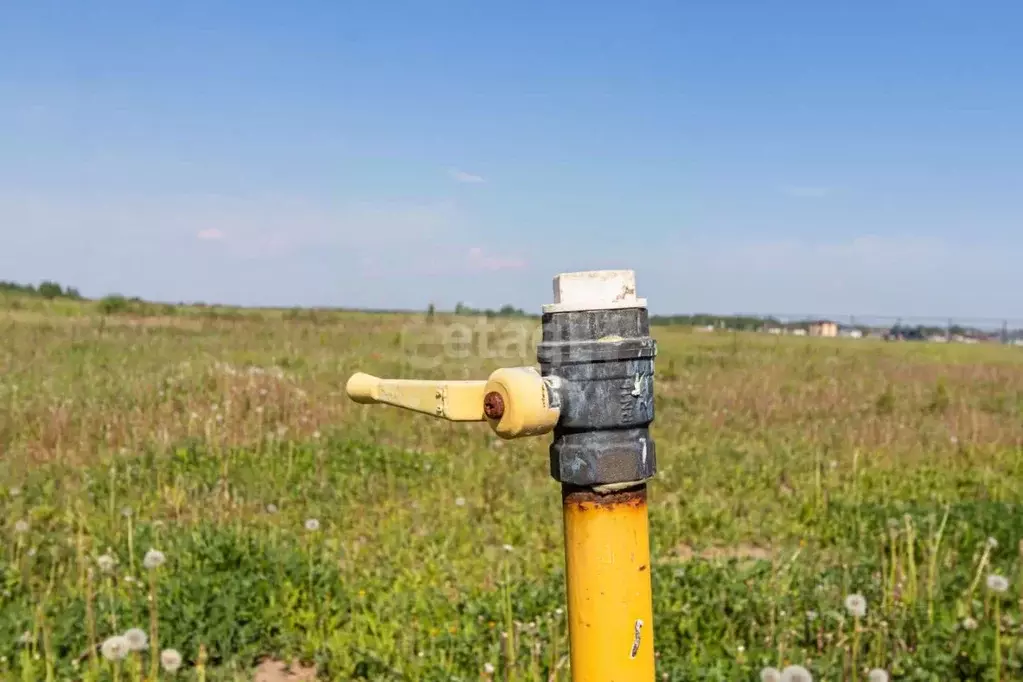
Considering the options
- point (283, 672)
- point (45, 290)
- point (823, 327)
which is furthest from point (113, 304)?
point (823, 327)

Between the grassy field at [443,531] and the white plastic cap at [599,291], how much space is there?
1.62 metres

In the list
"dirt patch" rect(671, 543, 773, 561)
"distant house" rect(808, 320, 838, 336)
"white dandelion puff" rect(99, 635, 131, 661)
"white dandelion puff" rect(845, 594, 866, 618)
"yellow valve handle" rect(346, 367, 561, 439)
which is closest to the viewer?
"yellow valve handle" rect(346, 367, 561, 439)

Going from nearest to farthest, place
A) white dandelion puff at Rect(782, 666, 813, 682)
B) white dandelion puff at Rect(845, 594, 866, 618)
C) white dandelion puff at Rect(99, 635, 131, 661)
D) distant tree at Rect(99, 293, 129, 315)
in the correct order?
white dandelion puff at Rect(782, 666, 813, 682) < white dandelion puff at Rect(99, 635, 131, 661) < white dandelion puff at Rect(845, 594, 866, 618) < distant tree at Rect(99, 293, 129, 315)

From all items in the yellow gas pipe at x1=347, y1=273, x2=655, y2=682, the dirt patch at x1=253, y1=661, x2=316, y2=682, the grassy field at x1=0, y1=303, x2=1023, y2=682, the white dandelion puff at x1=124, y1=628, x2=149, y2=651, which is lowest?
the dirt patch at x1=253, y1=661, x2=316, y2=682

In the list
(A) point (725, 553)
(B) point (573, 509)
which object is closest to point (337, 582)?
(A) point (725, 553)

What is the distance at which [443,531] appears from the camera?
4.78 metres

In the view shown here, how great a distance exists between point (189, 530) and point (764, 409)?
6752 mm

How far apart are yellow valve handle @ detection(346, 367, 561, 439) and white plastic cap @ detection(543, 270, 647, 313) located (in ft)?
0.48

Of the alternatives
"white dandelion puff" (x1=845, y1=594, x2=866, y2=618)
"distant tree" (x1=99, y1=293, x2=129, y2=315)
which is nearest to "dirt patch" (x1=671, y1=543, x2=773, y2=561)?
"white dandelion puff" (x1=845, y1=594, x2=866, y2=618)

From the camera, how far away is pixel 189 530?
13.7 feet

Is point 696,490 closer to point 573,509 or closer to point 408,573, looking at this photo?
point 408,573

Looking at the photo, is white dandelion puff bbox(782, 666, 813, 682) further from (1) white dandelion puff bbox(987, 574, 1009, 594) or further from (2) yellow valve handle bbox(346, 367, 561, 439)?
(2) yellow valve handle bbox(346, 367, 561, 439)

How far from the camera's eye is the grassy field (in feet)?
9.80

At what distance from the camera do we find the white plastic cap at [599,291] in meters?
1.31
